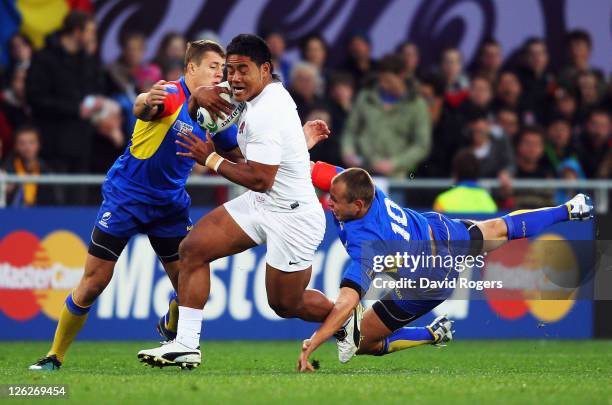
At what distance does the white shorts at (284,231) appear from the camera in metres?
9.63

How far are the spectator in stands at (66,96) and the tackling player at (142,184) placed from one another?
16.1 feet

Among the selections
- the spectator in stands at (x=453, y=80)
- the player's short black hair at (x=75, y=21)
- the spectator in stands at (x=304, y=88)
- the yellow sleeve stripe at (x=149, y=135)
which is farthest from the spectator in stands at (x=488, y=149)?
the yellow sleeve stripe at (x=149, y=135)

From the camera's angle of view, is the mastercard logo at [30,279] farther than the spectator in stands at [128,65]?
No

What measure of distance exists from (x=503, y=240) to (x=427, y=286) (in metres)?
0.88

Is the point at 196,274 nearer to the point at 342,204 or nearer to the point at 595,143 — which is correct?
the point at 342,204

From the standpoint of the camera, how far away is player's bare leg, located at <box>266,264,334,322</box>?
9.71 m

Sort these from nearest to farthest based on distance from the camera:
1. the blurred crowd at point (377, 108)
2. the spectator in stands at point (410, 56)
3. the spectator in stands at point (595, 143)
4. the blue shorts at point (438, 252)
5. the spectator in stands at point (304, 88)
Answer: the blue shorts at point (438, 252) < the blurred crowd at point (377, 108) < the spectator in stands at point (304, 88) < the spectator in stands at point (410, 56) < the spectator in stands at point (595, 143)

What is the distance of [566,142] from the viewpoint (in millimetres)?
17281

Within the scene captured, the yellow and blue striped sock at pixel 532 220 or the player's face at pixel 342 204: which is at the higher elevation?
the player's face at pixel 342 204

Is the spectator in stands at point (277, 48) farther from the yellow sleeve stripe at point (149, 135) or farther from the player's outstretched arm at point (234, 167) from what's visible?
the player's outstretched arm at point (234, 167)

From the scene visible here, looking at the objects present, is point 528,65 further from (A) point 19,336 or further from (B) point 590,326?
(A) point 19,336

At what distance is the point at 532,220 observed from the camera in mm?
11117

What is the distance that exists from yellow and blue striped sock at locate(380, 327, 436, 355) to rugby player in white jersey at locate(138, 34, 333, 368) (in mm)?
1246

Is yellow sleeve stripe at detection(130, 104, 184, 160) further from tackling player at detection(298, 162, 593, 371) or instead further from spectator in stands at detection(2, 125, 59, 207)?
spectator in stands at detection(2, 125, 59, 207)
